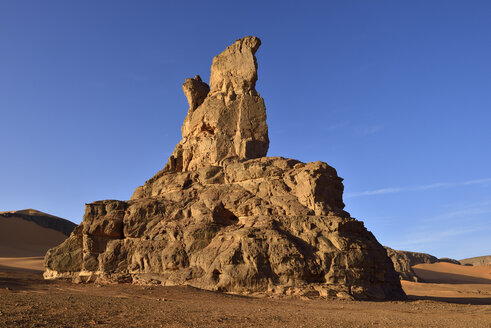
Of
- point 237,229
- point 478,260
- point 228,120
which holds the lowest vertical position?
point 237,229

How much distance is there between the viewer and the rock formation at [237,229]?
1791 centimetres

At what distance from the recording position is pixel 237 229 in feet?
66.9

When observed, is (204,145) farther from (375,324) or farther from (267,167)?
(375,324)

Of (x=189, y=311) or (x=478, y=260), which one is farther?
(x=478, y=260)

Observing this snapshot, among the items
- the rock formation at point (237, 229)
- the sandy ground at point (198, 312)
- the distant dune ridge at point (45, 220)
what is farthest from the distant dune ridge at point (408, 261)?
the distant dune ridge at point (45, 220)

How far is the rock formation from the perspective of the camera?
17.9m

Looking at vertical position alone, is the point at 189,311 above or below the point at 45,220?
below

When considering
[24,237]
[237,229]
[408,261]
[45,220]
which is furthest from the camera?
[45,220]

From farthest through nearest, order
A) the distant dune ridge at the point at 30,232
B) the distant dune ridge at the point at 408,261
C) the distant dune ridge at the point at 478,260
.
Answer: the distant dune ridge at the point at 478,260 < the distant dune ridge at the point at 30,232 < the distant dune ridge at the point at 408,261

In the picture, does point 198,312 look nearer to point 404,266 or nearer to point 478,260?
point 404,266

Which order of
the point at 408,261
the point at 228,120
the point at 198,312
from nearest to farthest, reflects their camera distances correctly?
→ 1. the point at 198,312
2. the point at 228,120
3. the point at 408,261

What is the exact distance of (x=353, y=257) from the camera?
60.6ft

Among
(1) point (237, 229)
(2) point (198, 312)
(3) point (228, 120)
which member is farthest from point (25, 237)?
(2) point (198, 312)

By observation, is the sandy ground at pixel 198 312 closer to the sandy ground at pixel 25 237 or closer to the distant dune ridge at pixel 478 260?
the sandy ground at pixel 25 237
